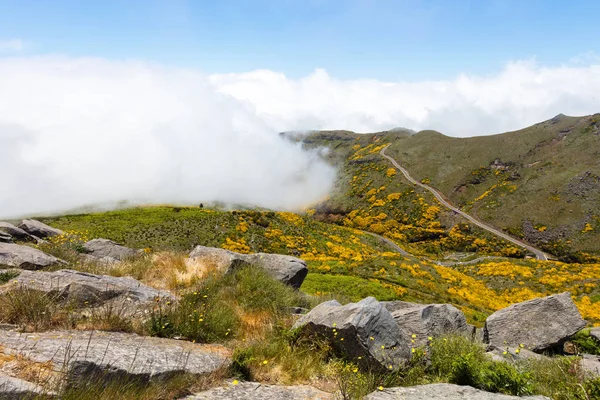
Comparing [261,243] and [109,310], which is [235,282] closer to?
[109,310]

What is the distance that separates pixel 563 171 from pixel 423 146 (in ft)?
182

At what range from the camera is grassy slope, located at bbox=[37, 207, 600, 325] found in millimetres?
29087

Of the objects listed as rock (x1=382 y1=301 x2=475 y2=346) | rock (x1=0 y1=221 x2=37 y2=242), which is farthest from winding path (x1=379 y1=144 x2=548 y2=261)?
rock (x1=0 y1=221 x2=37 y2=242)

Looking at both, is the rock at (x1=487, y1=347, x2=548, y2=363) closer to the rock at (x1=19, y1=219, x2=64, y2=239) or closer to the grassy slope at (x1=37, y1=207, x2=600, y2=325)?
the grassy slope at (x1=37, y1=207, x2=600, y2=325)

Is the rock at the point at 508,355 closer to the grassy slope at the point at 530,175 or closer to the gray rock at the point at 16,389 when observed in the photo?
the gray rock at the point at 16,389

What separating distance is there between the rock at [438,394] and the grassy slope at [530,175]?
9302 cm

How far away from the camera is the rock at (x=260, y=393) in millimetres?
6004

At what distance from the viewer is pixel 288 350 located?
7.84 meters

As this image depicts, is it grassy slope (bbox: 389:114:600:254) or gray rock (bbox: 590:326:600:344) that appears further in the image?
grassy slope (bbox: 389:114:600:254)

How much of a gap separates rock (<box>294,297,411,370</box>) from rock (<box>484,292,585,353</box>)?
21.1ft

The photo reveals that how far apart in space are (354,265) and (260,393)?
30762 millimetres

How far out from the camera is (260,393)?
6344 mm

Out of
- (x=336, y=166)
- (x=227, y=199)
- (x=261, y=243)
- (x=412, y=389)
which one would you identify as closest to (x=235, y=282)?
(x=412, y=389)

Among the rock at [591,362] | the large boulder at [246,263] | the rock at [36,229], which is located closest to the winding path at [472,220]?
the rock at [591,362]
